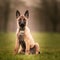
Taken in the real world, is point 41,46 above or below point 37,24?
below

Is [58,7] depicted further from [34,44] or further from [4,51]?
[4,51]

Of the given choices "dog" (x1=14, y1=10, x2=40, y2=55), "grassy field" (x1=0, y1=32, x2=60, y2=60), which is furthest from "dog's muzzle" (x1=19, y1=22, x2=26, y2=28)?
"grassy field" (x1=0, y1=32, x2=60, y2=60)

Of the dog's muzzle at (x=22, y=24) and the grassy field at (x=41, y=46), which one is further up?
the dog's muzzle at (x=22, y=24)

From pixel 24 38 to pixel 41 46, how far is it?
0.15 metres

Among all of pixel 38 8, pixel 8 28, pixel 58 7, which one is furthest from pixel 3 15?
pixel 58 7

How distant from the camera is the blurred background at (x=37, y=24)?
240 centimetres

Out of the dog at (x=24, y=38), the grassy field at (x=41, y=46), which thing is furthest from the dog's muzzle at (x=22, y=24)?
the grassy field at (x=41, y=46)

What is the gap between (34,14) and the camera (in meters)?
2.41

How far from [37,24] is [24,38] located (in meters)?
0.15

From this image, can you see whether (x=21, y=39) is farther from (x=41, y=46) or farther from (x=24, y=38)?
(x=41, y=46)

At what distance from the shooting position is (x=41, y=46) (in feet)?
7.88

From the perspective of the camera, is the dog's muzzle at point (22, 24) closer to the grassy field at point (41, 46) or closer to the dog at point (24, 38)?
the dog at point (24, 38)

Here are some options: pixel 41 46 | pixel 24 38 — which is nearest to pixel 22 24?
pixel 24 38

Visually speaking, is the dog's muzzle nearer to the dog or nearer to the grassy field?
the dog
